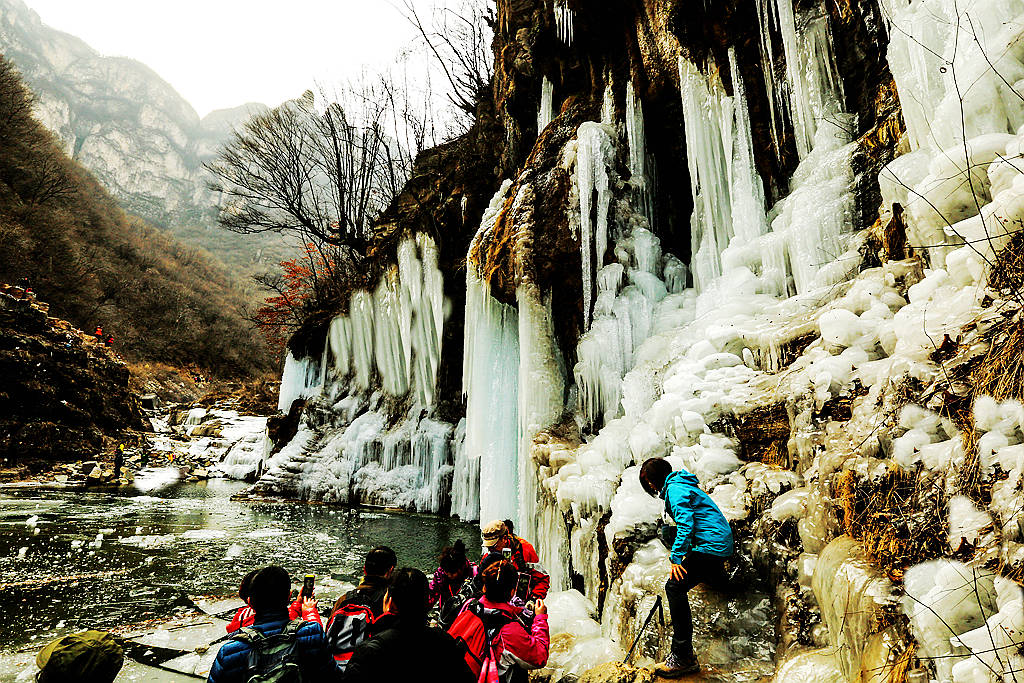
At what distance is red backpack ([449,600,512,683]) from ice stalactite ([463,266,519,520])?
634cm

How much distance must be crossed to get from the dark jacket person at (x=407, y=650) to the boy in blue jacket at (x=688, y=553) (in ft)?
5.21

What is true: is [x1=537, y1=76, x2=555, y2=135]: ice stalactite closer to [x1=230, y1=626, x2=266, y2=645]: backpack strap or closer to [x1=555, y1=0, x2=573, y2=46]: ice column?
[x1=555, y1=0, x2=573, y2=46]: ice column

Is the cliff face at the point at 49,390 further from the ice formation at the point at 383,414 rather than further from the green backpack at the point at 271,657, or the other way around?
the green backpack at the point at 271,657

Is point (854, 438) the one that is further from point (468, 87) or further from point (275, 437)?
point (275, 437)

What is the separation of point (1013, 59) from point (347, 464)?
51.0 feet

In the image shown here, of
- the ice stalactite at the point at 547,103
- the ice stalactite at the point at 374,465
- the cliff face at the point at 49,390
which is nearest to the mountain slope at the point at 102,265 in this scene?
the cliff face at the point at 49,390

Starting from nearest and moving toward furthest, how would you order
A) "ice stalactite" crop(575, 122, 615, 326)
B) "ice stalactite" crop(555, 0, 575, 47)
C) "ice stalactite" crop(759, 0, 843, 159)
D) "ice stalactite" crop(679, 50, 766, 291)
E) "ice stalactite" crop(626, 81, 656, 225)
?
"ice stalactite" crop(759, 0, 843, 159)
"ice stalactite" crop(679, 50, 766, 291)
"ice stalactite" crop(575, 122, 615, 326)
"ice stalactite" crop(626, 81, 656, 225)
"ice stalactite" crop(555, 0, 575, 47)

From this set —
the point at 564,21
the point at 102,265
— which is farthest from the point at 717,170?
the point at 102,265

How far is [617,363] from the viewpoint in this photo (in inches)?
272

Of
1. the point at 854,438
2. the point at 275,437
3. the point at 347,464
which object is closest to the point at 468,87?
the point at 347,464

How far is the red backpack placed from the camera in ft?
7.46

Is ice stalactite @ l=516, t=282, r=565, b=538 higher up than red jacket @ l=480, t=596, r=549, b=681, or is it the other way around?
ice stalactite @ l=516, t=282, r=565, b=538

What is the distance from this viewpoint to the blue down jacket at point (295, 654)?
1724 millimetres

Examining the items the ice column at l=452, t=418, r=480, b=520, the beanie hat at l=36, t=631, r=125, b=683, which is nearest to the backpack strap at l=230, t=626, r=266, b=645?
the beanie hat at l=36, t=631, r=125, b=683
